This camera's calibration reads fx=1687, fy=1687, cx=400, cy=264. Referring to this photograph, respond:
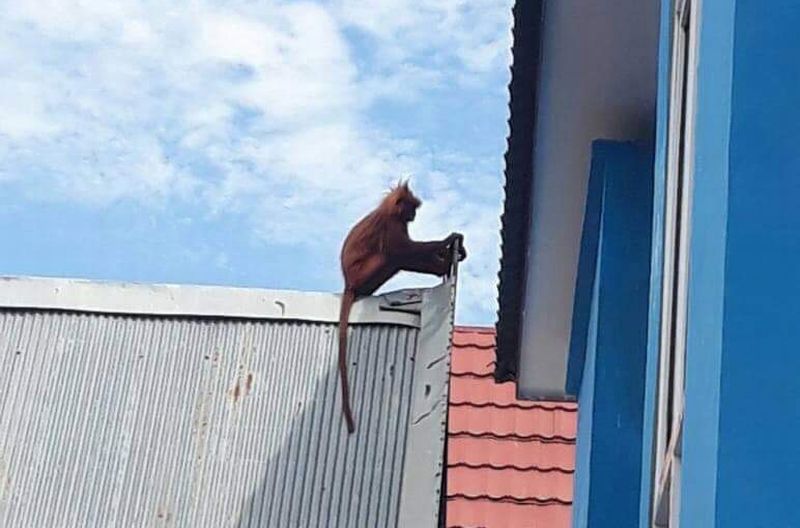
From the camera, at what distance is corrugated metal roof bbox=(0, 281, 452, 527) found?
Result: 629 centimetres

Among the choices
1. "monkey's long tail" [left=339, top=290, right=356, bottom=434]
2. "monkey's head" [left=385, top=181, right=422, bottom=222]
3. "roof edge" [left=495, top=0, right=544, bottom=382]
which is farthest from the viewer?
"monkey's head" [left=385, top=181, right=422, bottom=222]

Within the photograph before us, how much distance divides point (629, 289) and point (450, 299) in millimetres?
1613

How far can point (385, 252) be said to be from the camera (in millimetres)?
8180

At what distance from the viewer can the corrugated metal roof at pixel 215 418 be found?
248 inches

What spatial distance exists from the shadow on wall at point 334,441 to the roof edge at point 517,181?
0.43 meters

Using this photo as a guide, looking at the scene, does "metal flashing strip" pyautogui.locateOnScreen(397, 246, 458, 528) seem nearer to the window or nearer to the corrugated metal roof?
the corrugated metal roof

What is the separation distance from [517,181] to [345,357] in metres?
1.35

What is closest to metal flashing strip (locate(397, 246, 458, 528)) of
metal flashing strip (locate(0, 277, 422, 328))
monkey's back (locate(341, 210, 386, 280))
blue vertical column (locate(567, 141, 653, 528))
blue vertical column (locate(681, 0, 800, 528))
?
metal flashing strip (locate(0, 277, 422, 328))

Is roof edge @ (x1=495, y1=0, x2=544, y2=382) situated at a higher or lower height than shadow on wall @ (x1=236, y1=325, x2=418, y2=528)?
higher

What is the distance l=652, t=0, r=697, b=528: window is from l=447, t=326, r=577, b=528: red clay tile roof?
4.64m

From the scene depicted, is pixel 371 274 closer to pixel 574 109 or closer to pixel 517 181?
pixel 517 181

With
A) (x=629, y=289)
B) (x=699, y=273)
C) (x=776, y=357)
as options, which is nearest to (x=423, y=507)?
(x=629, y=289)

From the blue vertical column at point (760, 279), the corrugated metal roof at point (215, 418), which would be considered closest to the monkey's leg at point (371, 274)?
the corrugated metal roof at point (215, 418)

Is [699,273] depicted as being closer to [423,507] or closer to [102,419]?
[423,507]
